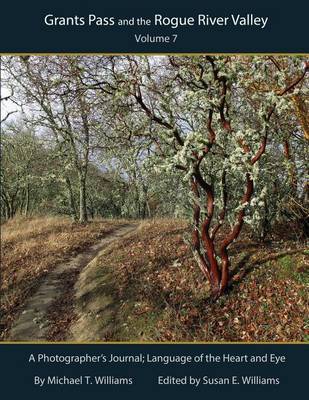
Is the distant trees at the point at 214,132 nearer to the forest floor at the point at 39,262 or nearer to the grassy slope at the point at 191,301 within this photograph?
the grassy slope at the point at 191,301

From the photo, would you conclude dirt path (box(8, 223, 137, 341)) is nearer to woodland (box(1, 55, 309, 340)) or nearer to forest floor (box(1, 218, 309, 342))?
forest floor (box(1, 218, 309, 342))

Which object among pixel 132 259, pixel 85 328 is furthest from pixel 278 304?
pixel 132 259

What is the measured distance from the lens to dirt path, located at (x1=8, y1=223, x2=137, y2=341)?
995 cm

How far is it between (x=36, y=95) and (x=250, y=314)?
51.5 feet

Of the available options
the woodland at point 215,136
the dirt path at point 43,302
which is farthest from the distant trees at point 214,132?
the dirt path at point 43,302

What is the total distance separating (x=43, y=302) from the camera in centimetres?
1162

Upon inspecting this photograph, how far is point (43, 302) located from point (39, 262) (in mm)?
3383

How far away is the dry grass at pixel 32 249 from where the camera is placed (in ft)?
40.3

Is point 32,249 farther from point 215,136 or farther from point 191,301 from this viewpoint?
point 215,136

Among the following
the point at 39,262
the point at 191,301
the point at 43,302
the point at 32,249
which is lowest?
the point at 43,302

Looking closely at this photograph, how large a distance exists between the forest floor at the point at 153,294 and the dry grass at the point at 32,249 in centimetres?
6

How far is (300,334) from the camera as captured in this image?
7.43m

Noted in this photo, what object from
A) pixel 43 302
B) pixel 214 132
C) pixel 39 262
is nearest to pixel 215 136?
pixel 214 132

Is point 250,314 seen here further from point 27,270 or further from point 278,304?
point 27,270
